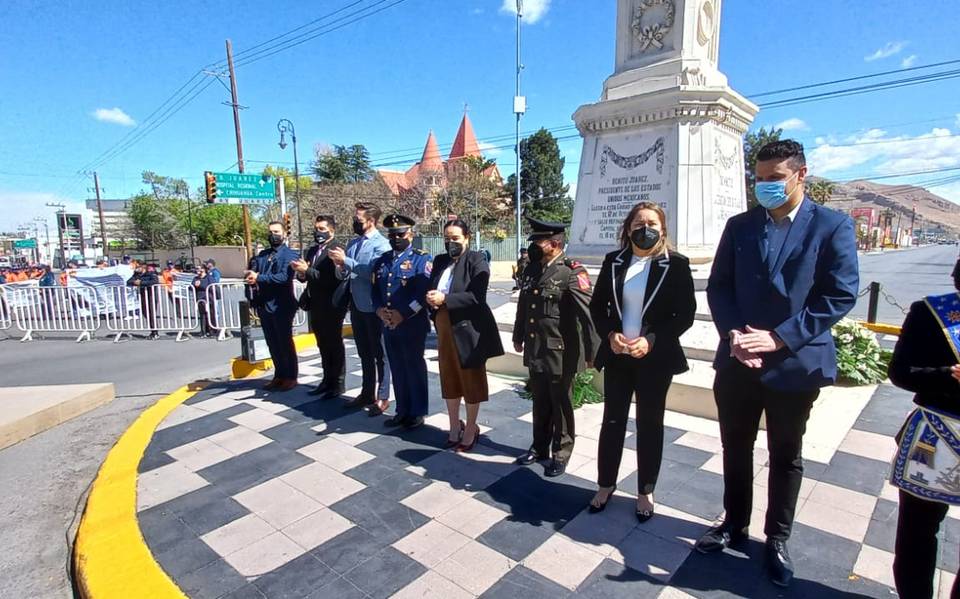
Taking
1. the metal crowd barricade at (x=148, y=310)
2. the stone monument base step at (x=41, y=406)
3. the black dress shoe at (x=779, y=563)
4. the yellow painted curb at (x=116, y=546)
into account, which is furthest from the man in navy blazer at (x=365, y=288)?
the metal crowd barricade at (x=148, y=310)

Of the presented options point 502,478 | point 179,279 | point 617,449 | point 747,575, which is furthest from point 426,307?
point 179,279

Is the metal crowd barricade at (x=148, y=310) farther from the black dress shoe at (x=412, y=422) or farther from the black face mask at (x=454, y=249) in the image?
the black face mask at (x=454, y=249)

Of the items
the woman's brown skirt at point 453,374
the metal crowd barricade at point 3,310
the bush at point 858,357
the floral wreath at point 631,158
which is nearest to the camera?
the woman's brown skirt at point 453,374

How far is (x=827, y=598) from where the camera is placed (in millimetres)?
2180

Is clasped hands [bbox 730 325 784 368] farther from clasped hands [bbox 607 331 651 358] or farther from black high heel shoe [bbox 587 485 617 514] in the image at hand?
black high heel shoe [bbox 587 485 617 514]

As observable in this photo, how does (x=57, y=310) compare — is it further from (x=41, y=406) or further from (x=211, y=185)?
(x=41, y=406)

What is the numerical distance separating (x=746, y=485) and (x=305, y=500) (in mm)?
2624

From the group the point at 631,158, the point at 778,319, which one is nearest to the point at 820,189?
the point at 631,158

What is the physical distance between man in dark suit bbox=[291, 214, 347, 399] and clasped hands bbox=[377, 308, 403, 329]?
90cm

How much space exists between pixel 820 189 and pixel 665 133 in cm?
5396

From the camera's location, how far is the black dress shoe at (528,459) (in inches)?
141

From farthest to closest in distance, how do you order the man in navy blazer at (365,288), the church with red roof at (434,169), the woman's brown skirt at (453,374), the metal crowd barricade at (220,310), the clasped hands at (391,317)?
the church with red roof at (434,169) → the metal crowd barricade at (220,310) → the man in navy blazer at (365,288) → the clasped hands at (391,317) → the woman's brown skirt at (453,374)

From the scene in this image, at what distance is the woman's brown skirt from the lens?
3.85m

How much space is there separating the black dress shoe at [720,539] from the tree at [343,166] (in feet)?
154
